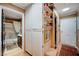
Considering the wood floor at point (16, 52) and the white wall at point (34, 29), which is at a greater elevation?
the white wall at point (34, 29)

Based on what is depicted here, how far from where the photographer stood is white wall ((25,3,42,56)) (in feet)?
4.65

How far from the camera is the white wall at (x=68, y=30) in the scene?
4.69ft

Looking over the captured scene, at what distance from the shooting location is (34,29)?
143 cm

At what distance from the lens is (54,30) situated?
1.52 metres

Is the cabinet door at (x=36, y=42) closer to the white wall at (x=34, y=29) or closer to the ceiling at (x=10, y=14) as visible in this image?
the white wall at (x=34, y=29)

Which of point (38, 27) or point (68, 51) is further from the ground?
point (38, 27)

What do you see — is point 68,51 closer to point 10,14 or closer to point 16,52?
point 16,52

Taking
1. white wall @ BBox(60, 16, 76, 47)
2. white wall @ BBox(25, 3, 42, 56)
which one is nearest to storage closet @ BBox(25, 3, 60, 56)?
white wall @ BBox(25, 3, 42, 56)

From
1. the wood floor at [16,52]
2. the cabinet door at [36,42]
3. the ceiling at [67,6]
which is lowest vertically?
the wood floor at [16,52]

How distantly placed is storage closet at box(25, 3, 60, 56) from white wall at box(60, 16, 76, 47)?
11 centimetres

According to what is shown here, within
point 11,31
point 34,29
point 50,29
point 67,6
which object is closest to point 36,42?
point 34,29

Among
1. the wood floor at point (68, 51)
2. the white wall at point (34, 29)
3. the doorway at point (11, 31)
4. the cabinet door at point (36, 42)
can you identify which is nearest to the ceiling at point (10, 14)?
the doorway at point (11, 31)

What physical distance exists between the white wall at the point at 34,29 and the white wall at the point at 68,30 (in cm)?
37

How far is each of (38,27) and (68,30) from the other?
18.8 inches
